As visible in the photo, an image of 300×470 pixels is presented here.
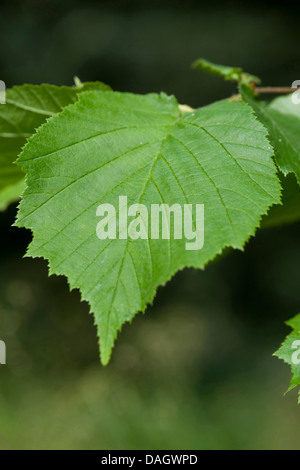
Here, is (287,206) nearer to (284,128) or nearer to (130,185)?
(284,128)

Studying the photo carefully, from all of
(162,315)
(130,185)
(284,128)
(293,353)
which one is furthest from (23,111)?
(162,315)

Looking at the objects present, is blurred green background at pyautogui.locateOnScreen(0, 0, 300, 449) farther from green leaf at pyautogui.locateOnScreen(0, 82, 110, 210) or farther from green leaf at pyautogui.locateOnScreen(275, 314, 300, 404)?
green leaf at pyautogui.locateOnScreen(275, 314, 300, 404)

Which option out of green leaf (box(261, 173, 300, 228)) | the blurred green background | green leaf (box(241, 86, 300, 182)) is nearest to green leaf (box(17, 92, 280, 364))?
green leaf (box(241, 86, 300, 182))

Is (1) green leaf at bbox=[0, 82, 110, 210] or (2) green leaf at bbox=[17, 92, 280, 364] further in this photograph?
(1) green leaf at bbox=[0, 82, 110, 210]

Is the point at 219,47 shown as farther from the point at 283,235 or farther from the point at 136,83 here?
the point at 283,235

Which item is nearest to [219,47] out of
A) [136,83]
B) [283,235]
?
[136,83]

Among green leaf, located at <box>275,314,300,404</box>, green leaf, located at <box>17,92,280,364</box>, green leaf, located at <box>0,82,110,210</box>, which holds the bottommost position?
green leaf, located at <box>275,314,300,404</box>

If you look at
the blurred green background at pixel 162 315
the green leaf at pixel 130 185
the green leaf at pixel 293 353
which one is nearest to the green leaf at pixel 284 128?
the green leaf at pixel 130 185

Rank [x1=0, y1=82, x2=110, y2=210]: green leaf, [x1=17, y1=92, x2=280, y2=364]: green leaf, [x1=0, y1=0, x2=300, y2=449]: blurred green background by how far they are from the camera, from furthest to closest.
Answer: [x1=0, y1=0, x2=300, y2=449]: blurred green background, [x1=0, y1=82, x2=110, y2=210]: green leaf, [x1=17, y1=92, x2=280, y2=364]: green leaf
